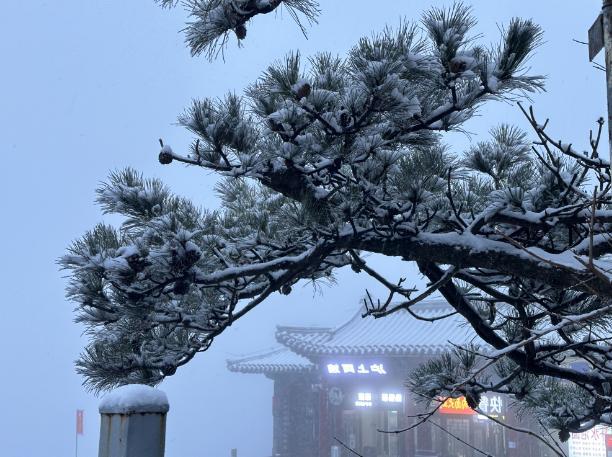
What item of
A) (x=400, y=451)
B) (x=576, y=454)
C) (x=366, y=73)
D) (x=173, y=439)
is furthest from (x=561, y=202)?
(x=173, y=439)

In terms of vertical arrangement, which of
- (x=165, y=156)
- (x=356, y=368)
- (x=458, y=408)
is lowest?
(x=458, y=408)

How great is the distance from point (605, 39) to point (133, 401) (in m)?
1.68

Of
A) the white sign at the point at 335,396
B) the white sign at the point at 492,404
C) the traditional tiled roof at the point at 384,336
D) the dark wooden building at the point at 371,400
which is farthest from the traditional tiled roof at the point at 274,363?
the white sign at the point at 492,404

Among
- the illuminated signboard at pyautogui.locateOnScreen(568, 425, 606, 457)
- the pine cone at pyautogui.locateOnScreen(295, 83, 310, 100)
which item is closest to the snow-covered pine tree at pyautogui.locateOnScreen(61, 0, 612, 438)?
the pine cone at pyautogui.locateOnScreen(295, 83, 310, 100)

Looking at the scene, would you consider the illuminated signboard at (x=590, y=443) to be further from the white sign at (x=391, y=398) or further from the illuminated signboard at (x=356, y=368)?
the illuminated signboard at (x=356, y=368)

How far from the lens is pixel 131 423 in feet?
6.45

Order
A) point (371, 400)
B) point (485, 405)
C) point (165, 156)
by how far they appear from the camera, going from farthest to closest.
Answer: point (371, 400) < point (485, 405) < point (165, 156)

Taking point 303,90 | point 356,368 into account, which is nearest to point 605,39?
point 303,90

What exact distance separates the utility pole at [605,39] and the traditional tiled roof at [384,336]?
12500 mm

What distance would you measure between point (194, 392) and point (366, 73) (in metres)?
79.6

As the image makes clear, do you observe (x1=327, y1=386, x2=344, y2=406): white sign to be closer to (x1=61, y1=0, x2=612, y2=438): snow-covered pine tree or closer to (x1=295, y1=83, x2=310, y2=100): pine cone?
(x1=61, y1=0, x2=612, y2=438): snow-covered pine tree

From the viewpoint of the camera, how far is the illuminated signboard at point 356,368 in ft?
52.1

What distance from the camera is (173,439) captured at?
→ 64.3 metres

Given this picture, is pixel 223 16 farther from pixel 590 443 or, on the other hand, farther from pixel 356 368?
pixel 356 368
